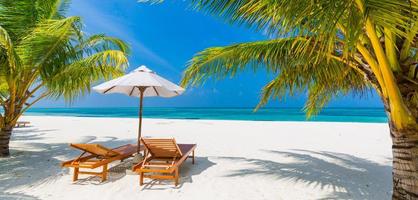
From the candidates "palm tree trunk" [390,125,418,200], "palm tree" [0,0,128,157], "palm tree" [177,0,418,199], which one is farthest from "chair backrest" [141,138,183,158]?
"palm tree trunk" [390,125,418,200]

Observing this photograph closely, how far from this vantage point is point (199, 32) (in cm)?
19438

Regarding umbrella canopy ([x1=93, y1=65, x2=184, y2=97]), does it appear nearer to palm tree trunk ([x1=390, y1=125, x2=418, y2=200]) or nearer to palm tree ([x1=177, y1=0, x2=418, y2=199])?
palm tree ([x1=177, y1=0, x2=418, y2=199])

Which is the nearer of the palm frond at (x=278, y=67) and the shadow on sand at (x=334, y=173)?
the palm frond at (x=278, y=67)

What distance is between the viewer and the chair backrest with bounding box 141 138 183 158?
5020 mm

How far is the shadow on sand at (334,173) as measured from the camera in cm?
448

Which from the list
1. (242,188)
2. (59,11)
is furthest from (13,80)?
(242,188)

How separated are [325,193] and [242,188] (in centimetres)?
127

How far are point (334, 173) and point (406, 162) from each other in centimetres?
261

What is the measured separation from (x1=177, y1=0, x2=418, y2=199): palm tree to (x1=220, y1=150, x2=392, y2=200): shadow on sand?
4.16 ft

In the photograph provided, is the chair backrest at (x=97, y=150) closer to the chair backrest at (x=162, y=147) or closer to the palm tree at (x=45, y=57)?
the chair backrest at (x=162, y=147)

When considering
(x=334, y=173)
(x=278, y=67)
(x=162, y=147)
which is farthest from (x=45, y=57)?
(x=334, y=173)

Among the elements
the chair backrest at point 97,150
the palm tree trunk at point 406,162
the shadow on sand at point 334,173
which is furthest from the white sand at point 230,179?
the palm tree trunk at point 406,162

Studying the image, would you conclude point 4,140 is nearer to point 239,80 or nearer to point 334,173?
point 239,80

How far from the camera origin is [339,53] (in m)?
4.26
